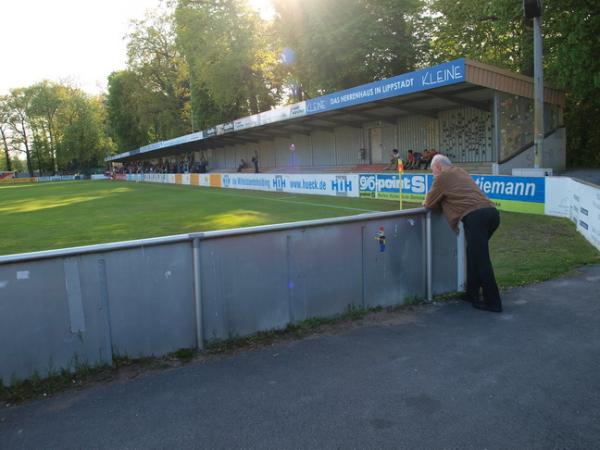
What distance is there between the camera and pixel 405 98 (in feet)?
76.9

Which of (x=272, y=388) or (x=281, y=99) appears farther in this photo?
(x=281, y=99)

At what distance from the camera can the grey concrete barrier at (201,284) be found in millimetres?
3766

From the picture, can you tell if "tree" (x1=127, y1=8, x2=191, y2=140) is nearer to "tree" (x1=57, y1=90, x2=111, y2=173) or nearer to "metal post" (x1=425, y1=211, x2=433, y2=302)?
"tree" (x1=57, y1=90, x2=111, y2=173)

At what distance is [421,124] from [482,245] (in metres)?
24.2

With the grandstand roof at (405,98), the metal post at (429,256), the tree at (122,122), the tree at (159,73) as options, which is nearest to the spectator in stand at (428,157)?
the grandstand roof at (405,98)

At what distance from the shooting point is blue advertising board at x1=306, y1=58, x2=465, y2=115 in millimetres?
18406

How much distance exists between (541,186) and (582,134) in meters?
15.2

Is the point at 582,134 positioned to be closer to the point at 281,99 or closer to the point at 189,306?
the point at 189,306

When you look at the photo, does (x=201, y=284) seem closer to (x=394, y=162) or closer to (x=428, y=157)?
(x=428, y=157)

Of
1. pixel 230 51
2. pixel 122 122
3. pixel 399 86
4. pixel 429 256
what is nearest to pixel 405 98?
pixel 399 86

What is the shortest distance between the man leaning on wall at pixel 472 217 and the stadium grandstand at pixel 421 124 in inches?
560

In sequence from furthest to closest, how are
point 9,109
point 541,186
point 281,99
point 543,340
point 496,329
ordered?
point 9,109, point 281,99, point 541,186, point 496,329, point 543,340

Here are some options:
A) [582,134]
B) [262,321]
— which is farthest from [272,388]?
[582,134]

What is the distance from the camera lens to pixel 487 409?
3.21 m
